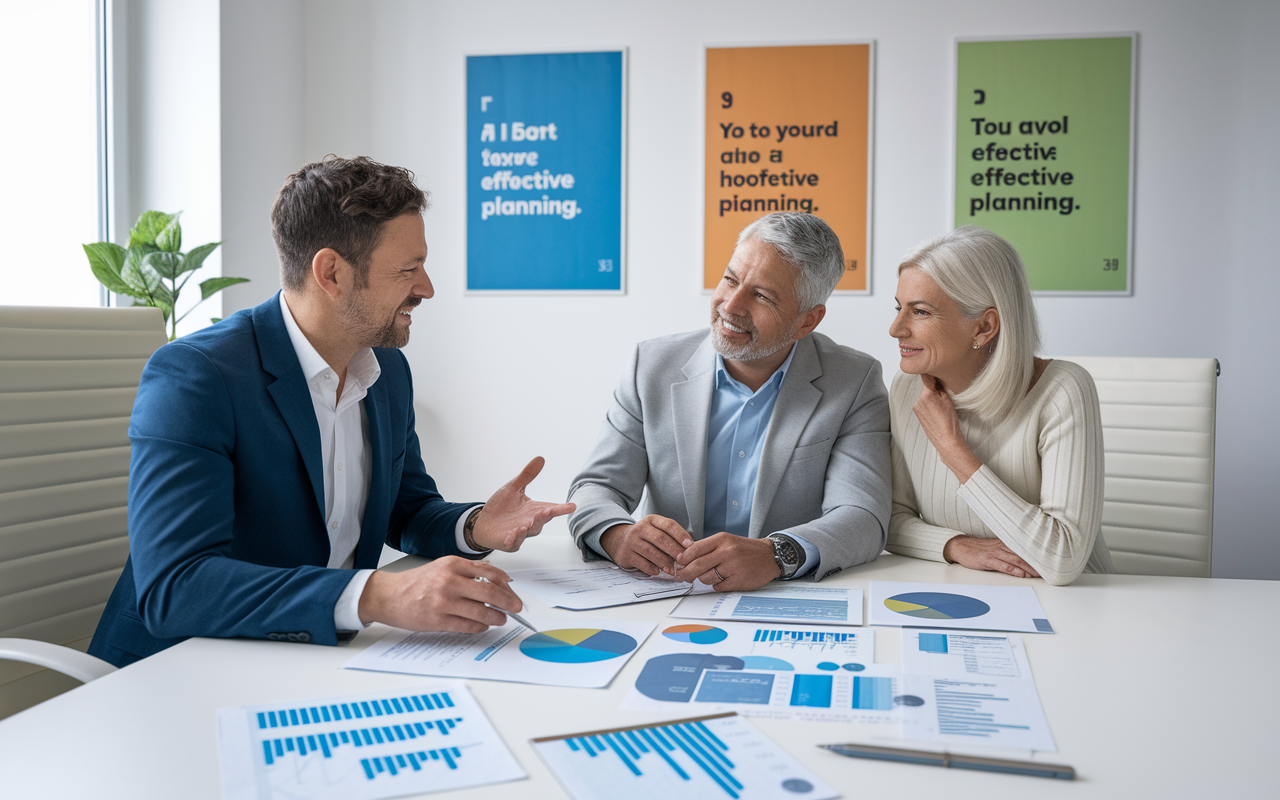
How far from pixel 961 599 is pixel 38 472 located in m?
1.56

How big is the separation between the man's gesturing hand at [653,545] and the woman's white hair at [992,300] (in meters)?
0.70

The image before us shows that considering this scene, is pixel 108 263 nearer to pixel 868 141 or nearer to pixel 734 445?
pixel 734 445

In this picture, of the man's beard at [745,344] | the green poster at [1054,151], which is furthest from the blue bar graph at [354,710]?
the green poster at [1054,151]

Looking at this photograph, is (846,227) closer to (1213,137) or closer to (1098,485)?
(1213,137)

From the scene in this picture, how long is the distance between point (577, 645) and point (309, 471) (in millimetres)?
546

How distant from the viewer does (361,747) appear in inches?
33.3

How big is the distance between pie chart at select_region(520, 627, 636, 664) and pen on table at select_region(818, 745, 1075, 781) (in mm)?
354

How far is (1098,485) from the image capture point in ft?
5.44

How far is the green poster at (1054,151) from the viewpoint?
3096 mm

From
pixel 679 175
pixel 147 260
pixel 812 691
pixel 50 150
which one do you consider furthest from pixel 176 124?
pixel 812 691

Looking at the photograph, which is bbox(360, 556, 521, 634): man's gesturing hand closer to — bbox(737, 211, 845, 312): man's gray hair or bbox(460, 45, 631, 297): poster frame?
bbox(737, 211, 845, 312): man's gray hair

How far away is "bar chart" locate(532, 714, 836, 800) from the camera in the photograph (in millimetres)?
773

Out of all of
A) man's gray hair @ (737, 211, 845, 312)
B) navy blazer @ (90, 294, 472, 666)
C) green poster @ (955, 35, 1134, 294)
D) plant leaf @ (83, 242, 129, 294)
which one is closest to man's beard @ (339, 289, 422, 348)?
navy blazer @ (90, 294, 472, 666)

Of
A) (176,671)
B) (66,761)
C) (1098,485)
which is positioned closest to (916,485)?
(1098,485)
